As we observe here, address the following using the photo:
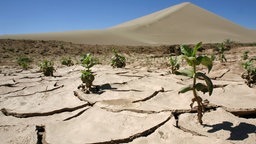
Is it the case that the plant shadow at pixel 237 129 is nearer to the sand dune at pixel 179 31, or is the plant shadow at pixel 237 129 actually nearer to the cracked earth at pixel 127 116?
the cracked earth at pixel 127 116

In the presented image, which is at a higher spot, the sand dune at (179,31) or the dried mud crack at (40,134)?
the sand dune at (179,31)

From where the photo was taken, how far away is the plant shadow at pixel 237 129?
1.96m

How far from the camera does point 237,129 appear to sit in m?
2.08

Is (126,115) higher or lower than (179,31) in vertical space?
lower

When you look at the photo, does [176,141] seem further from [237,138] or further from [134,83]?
[134,83]

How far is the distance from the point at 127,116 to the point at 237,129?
0.95 metres

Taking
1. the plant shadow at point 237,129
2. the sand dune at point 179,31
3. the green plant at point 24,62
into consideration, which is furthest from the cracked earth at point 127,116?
the sand dune at point 179,31

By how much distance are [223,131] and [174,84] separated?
72.1 inches

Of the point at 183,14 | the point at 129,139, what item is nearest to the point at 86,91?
the point at 129,139

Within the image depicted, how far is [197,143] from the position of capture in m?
1.90

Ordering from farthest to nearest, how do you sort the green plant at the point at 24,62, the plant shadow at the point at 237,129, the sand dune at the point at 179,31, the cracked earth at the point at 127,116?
the sand dune at the point at 179,31 → the green plant at the point at 24,62 → the cracked earth at the point at 127,116 → the plant shadow at the point at 237,129

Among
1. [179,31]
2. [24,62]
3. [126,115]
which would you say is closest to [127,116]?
[126,115]

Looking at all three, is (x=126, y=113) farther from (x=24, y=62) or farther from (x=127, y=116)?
(x=24, y=62)

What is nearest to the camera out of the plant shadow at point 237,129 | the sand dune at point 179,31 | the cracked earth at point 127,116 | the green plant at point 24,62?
the plant shadow at point 237,129
